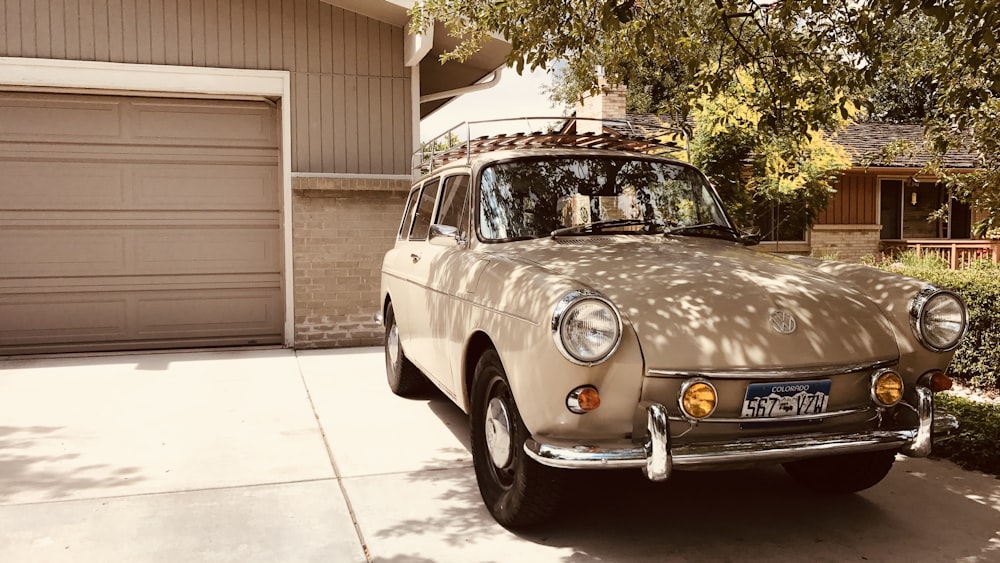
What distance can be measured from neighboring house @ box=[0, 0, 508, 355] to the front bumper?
6544 millimetres

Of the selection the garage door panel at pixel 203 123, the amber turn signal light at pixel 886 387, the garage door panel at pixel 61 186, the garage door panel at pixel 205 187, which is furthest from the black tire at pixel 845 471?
the garage door panel at pixel 61 186

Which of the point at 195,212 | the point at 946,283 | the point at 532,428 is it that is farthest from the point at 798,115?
the point at 195,212

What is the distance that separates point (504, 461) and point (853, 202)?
17.7 metres

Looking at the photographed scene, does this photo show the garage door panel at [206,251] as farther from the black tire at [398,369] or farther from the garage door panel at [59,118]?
the black tire at [398,369]

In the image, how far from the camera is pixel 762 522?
13.0ft

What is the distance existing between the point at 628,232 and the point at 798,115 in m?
2.04

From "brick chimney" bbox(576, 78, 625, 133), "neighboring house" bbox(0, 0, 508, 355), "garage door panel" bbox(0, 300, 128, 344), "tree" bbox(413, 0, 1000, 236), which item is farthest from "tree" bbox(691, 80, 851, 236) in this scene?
"garage door panel" bbox(0, 300, 128, 344)

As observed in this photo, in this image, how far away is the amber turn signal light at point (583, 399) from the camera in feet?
10.8

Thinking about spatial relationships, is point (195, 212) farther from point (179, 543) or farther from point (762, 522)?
point (762, 522)

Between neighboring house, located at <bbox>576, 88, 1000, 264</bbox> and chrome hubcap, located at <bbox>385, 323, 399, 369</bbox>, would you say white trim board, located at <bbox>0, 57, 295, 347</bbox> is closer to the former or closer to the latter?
chrome hubcap, located at <bbox>385, 323, 399, 369</bbox>

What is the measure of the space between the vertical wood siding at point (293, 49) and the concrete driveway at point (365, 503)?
406cm

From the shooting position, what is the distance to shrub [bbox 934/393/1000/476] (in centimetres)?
487

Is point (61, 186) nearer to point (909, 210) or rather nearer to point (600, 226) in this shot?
point (600, 226)

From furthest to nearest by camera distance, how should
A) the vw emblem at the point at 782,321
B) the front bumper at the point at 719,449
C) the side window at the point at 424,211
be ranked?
1. the side window at the point at 424,211
2. the vw emblem at the point at 782,321
3. the front bumper at the point at 719,449
